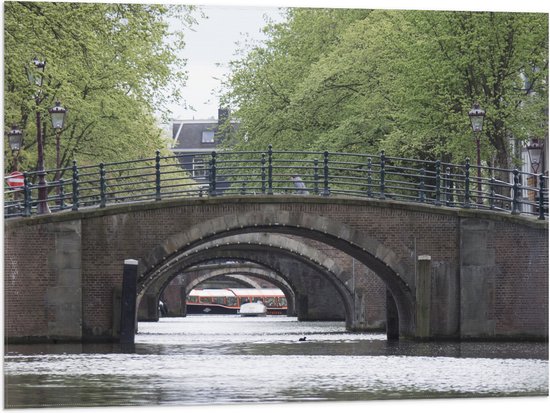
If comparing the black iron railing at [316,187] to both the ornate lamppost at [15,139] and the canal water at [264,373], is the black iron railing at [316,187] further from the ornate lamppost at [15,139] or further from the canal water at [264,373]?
the canal water at [264,373]

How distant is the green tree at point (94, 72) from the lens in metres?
27.8

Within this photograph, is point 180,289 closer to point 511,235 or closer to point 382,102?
point 382,102

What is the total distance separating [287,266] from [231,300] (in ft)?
123

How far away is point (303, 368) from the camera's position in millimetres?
26672

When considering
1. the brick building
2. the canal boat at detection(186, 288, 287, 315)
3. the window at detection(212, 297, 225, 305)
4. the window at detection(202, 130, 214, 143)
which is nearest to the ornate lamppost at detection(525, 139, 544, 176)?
the brick building

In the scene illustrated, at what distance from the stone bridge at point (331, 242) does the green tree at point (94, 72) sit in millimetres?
2850

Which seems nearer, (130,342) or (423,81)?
(130,342)

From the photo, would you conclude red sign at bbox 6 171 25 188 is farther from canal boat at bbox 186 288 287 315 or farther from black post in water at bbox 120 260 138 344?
canal boat at bbox 186 288 287 315


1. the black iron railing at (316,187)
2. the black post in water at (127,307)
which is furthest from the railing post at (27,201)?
the black post in water at (127,307)

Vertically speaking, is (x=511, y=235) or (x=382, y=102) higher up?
(x=382, y=102)

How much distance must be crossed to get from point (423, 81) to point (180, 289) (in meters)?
40.9

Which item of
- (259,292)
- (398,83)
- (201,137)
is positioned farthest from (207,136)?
(259,292)

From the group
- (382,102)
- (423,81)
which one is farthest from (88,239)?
(382,102)

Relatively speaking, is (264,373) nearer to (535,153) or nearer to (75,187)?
(75,187)
